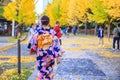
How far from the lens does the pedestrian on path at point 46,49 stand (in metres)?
7.73

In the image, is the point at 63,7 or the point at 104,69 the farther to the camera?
the point at 63,7

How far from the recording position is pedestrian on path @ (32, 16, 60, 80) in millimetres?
7734

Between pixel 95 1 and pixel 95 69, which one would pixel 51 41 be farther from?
pixel 95 1

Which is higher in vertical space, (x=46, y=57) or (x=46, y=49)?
(x=46, y=49)

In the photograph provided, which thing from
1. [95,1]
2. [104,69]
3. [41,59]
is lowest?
[104,69]

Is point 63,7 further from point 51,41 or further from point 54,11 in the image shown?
point 51,41

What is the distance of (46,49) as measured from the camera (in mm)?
7793

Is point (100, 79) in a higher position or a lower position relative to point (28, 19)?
lower

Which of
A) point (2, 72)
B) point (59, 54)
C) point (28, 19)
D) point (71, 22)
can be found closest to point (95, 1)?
point (28, 19)

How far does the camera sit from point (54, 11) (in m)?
75.6

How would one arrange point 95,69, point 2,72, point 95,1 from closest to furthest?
point 2,72 → point 95,69 → point 95,1

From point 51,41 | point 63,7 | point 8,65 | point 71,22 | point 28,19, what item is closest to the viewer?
point 51,41

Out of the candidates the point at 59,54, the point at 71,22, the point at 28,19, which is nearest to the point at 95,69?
the point at 59,54

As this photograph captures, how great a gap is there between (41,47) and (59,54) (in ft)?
1.39
